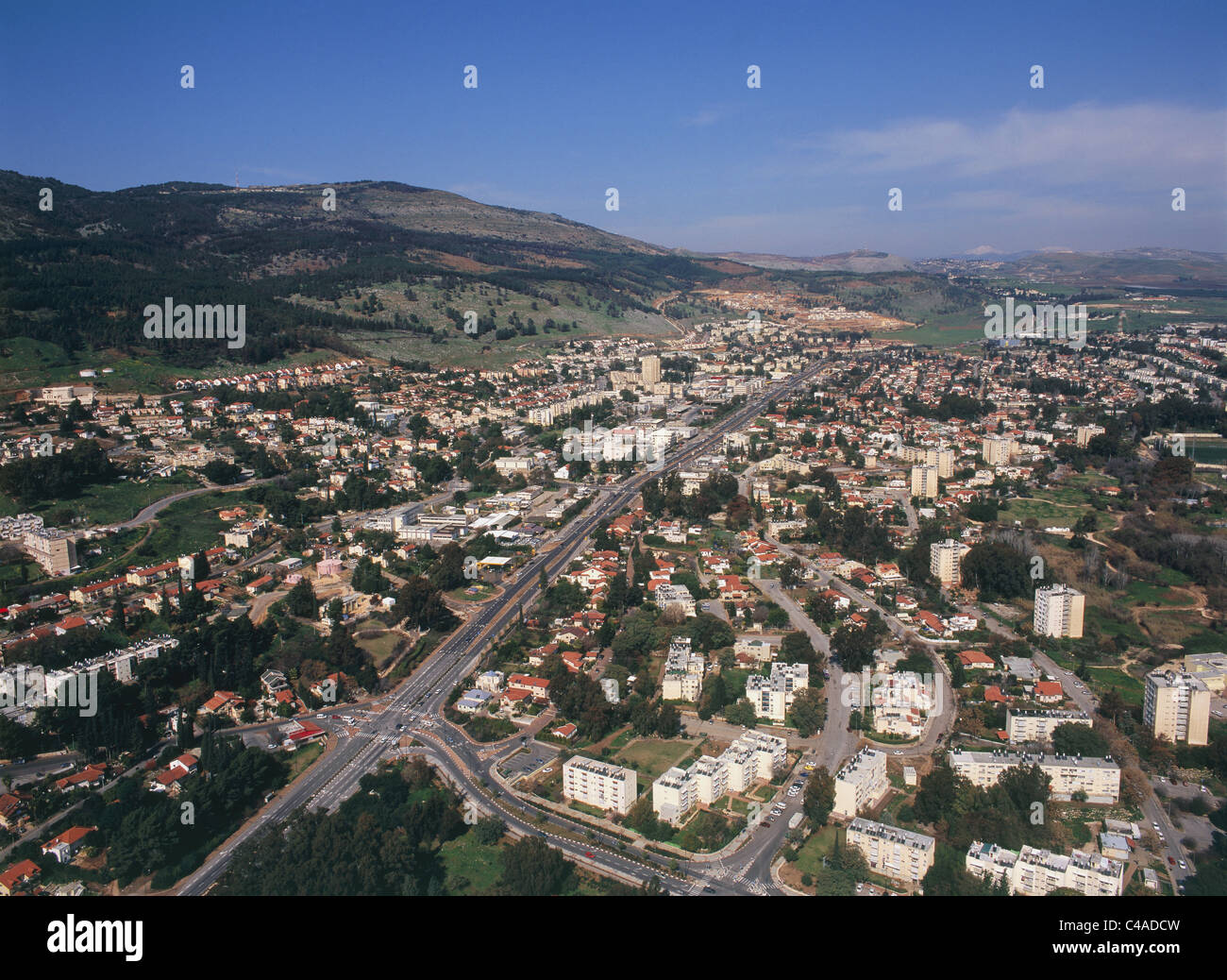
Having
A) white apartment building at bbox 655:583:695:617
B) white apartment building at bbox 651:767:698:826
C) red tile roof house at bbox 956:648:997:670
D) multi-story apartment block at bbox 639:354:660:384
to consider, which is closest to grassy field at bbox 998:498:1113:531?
red tile roof house at bbox 956:648:997:670

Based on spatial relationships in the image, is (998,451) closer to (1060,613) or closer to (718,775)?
(1060,613)

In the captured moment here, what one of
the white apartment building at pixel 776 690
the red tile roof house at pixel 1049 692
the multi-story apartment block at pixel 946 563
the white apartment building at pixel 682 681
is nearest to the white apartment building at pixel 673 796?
the white apartment building at pixel 776 690

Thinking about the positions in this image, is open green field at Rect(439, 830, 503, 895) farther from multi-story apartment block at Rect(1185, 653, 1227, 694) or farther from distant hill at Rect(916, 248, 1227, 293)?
distant hill at Rect(916, 248, 1227, 293)

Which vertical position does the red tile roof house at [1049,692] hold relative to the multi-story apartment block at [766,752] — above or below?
above

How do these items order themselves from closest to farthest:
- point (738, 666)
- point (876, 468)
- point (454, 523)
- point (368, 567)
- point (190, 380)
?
point (738, 666)
point (368, 567)
point (454, 523)
point (876, 468)
point (190, 380)

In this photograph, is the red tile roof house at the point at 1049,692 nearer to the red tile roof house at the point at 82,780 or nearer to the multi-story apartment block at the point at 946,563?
the multi-story apartment block at the point at 946,563

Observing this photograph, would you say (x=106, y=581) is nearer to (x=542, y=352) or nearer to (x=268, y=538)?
(x=268, y=538)

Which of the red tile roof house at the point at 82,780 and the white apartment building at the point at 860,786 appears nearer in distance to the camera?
the white apartment building at the point at 860,786
